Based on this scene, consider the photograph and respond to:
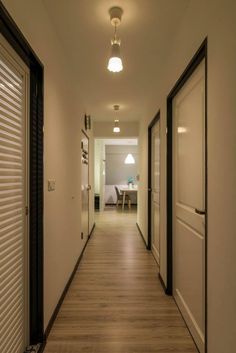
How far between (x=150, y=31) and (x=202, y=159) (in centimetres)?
126

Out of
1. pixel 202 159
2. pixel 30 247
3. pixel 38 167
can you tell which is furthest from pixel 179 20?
pixel 30 247

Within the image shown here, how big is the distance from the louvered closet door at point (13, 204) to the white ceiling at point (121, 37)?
2.52 ft

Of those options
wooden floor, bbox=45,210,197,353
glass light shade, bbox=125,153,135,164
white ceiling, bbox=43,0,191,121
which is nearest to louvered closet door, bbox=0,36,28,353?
wooden floor, bbox=45,210,197,353

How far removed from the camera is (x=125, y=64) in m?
2.66

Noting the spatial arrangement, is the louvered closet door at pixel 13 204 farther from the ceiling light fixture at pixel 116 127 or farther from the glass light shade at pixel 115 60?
the ceiling light fixture at pixel 116 127

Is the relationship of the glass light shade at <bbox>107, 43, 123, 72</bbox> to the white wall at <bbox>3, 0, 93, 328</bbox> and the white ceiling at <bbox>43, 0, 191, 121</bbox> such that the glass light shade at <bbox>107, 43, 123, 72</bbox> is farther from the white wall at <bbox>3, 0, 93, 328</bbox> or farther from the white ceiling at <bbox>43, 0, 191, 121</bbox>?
the white wall at <bbox>3, 0, 93, 328</bbox>

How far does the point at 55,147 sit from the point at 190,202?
48.7 inches

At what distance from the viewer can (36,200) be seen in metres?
1.63

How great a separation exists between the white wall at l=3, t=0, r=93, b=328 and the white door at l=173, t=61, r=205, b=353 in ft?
3.66

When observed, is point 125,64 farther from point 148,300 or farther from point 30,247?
point 148,300

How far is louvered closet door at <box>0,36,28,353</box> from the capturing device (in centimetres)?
122

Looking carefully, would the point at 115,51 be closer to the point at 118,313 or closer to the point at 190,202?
the point at 190,202

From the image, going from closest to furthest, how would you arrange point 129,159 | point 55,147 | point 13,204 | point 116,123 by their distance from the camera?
point 13,204 < point 55,147 < point 116,123 < point 129,159

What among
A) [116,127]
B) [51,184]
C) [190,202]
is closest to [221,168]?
[190,202]
